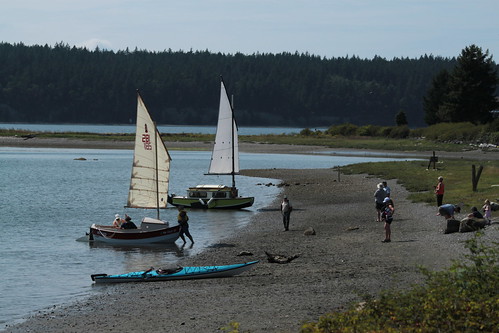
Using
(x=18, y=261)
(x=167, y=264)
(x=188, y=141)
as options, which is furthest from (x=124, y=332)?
(x=188, y=141)

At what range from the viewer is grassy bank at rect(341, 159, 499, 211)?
4539 centimetres

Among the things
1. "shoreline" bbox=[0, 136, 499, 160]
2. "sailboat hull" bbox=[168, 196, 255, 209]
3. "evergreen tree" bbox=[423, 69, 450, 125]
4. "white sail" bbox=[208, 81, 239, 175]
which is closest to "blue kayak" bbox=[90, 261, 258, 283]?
"sailboat hull" bbox=[168, 196, 255, 209]

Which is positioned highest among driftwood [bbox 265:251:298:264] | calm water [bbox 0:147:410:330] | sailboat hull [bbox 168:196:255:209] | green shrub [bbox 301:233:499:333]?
green shrub [bbox 301:233:499:333]

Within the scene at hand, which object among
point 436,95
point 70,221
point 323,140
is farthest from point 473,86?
point 70,221

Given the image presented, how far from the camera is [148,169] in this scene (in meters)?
43.0

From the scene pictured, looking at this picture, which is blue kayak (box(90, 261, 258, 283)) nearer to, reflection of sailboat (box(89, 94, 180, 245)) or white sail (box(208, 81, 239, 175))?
reflection of sailboat (box(89, 94, 180, 245))

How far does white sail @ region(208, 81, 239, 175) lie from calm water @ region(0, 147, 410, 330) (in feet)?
11.8

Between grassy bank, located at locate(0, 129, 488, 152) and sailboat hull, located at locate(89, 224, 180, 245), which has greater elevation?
grassy bank, located at locate(0, 129, 488, 152)

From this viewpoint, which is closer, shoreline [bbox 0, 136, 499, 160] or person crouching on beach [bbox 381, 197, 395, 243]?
person crouching on beach [bbox 381, 197, 395, 243]

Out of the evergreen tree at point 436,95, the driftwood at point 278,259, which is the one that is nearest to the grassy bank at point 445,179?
A: the driftwood at point 278,259

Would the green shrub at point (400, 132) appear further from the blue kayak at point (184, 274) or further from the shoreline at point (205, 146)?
the blue kayak at point (184, 274)

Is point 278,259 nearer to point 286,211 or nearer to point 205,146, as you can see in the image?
point 286,211

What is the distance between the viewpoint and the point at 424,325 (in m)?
16.4

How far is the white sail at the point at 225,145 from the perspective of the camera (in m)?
57.8
